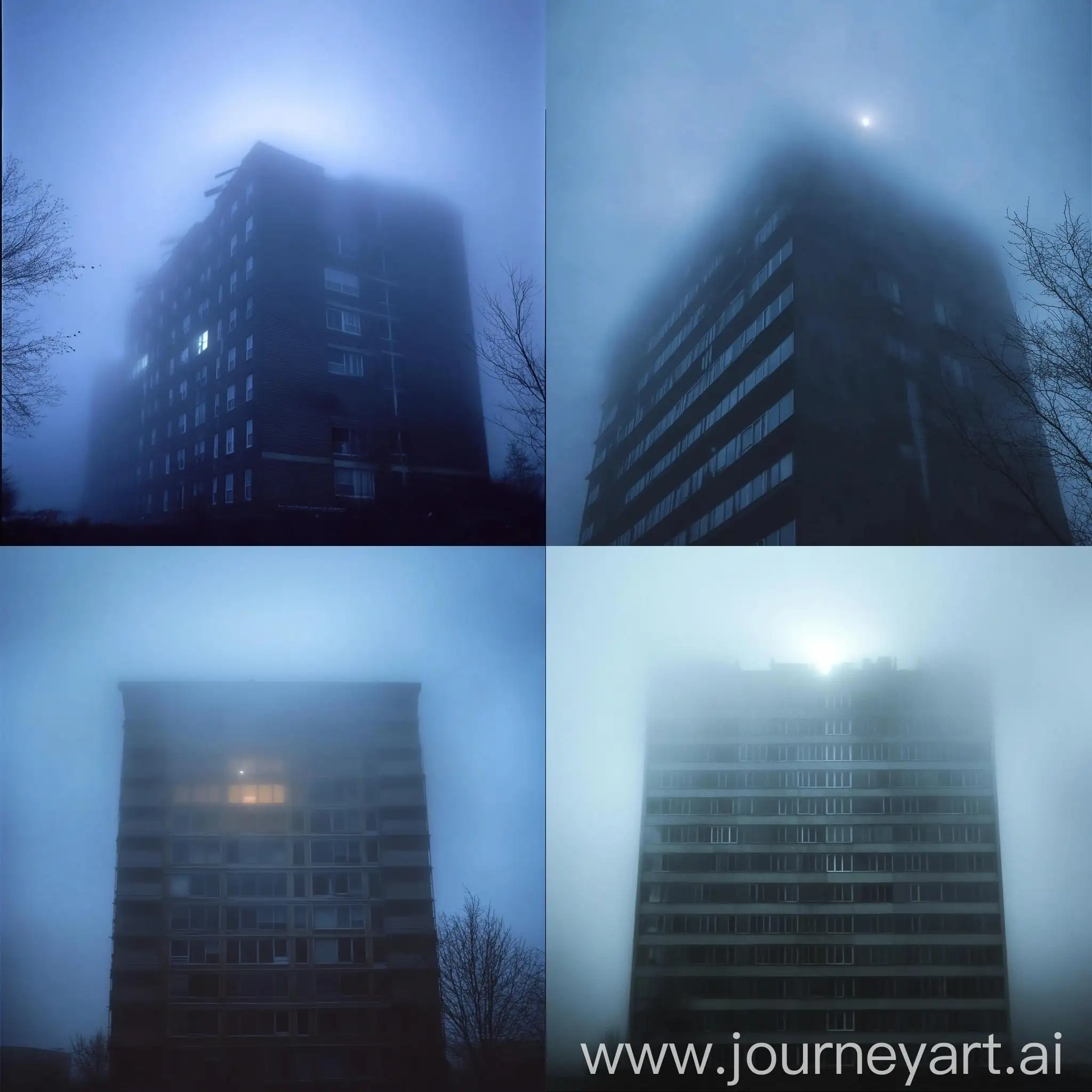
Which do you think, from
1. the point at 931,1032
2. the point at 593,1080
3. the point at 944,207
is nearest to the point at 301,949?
the point at 593,1080

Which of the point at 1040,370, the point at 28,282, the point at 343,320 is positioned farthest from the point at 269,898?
the point at 1040,370

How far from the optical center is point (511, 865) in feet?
11.1

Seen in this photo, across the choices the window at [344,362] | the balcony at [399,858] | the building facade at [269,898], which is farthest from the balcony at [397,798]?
the window at [344,362]

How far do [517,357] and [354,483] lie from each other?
2.44 feet

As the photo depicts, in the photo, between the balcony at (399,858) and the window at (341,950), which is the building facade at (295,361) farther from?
the window at (341,950)

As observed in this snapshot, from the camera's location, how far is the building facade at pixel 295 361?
346cm

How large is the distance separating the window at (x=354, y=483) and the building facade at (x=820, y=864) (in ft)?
4.24

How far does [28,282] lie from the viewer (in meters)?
3.45

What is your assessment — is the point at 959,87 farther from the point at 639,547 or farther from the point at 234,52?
the point at 234,52

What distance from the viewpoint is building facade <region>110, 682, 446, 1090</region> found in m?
3.30

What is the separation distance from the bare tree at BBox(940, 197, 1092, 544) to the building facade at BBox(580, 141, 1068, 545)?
0.06ft

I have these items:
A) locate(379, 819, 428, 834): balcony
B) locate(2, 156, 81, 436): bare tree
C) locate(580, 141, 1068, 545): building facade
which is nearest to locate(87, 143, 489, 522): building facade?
locate(2, 156, 81, 436): bare tree

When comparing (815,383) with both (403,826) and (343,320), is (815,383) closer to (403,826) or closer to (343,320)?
(343,320)

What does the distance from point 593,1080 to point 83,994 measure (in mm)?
1762
